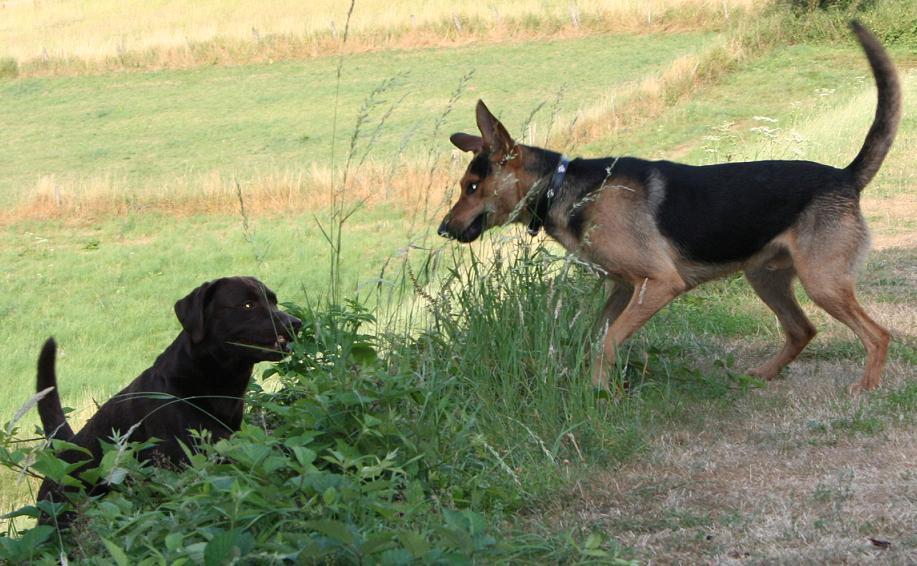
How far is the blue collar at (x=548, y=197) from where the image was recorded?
6.28 metres

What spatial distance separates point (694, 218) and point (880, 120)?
1214mm

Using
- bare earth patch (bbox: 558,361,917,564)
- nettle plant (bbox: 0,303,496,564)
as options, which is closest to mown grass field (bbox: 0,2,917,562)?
bare earth patch (bbox: 558,361,917,564)

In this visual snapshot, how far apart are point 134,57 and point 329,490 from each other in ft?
140

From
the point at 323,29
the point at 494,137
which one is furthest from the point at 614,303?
the point at 323,29

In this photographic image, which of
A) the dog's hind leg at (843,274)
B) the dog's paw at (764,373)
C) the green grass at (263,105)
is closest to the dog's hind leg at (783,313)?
the dog's paw at (764,373)

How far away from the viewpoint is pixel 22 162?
29.9 meters

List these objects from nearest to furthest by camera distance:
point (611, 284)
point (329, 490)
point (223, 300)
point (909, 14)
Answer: point (329, 490), point (223, 300), point (611, 284), point (909, 14)

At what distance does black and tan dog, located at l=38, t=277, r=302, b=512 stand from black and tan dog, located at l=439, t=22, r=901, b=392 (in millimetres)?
1583

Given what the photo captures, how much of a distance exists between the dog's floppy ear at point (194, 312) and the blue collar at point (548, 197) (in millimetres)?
2061

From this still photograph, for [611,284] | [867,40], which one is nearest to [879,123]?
[867,40]

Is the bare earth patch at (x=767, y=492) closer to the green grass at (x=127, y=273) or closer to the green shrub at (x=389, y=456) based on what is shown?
the green shrub at (x=389, y=456)

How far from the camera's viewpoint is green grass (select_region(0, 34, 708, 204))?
91.2 feet

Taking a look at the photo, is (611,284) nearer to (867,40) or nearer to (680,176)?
(680,176)

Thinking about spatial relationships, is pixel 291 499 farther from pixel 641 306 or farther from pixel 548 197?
pixel 548 197
